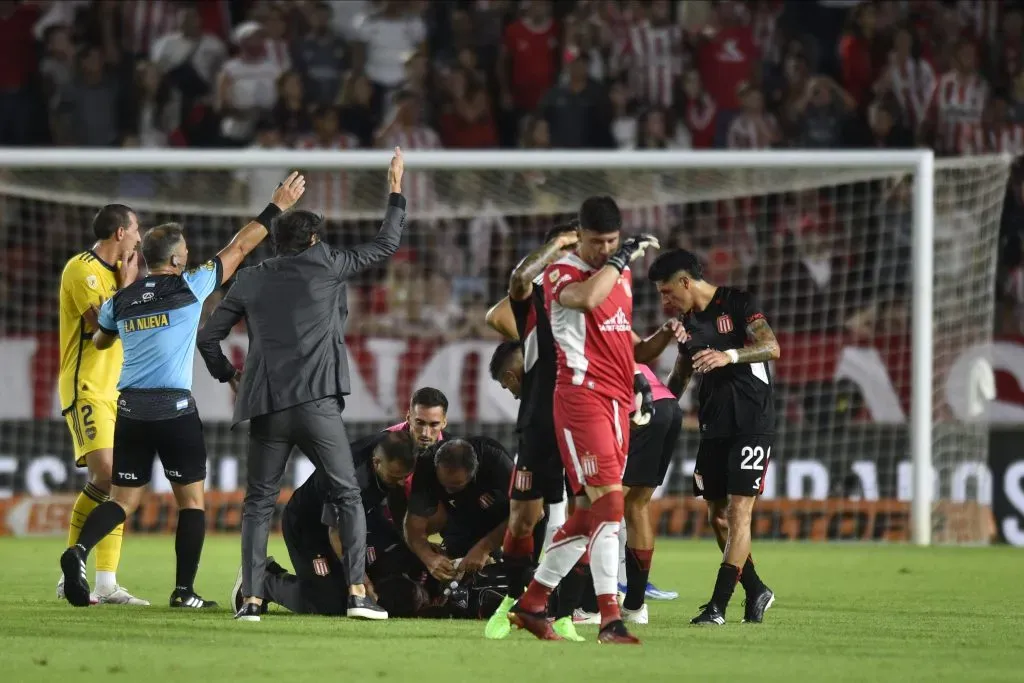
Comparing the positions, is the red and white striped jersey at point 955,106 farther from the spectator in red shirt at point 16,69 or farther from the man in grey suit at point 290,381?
the man in grey suit at point 290,381

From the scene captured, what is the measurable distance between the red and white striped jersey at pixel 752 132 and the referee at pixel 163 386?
10.3 meters

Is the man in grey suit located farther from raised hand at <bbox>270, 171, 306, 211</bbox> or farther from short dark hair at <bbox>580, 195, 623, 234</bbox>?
short dark hair at <bbox>580, 195, 623, 234</bbox>

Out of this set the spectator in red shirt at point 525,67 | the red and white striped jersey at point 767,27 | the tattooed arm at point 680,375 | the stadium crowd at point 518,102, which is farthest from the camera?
the red and white striped jersey at point 767,27

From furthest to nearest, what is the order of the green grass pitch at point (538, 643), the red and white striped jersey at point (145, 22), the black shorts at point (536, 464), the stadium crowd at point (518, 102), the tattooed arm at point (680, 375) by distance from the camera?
the red and white striped jersey at point (145, 22) < the stadium crowd at point (518, 102) < the tattooed arm at point (680, 375) < the black shorts at point (536, 464) < the green grass pitch at point (538, 643)

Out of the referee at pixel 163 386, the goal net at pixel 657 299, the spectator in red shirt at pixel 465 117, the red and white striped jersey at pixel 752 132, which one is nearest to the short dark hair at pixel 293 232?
the referee at pixel 163 386

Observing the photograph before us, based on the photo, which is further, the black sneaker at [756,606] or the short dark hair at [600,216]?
the black sneaker at [756,606]

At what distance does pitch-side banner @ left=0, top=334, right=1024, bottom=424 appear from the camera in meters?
15.2

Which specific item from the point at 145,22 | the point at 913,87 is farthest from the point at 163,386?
the point at 913,87

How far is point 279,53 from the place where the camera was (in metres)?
19.0

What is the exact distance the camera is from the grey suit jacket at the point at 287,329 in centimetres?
798

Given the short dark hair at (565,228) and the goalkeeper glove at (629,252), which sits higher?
the short dark hair at (565,228)

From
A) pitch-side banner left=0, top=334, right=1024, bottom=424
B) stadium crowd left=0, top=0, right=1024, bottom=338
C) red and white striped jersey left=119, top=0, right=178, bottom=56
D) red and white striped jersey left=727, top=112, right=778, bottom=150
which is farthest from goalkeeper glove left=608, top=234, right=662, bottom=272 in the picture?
red and white striped jersey left=119, top=0, right=178, bottom=56

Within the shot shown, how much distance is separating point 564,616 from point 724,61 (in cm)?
1235

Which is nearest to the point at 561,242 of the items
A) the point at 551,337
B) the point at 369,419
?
the point at 551,337
